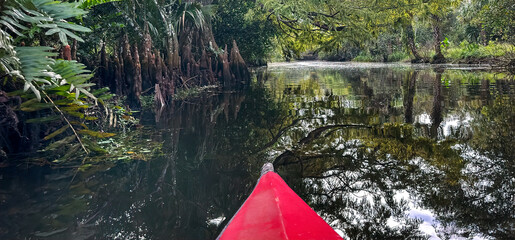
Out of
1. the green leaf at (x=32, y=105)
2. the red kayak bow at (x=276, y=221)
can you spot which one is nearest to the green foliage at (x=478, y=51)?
the green leaf at (x=32, y=105)

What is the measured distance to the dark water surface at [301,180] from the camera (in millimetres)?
2330

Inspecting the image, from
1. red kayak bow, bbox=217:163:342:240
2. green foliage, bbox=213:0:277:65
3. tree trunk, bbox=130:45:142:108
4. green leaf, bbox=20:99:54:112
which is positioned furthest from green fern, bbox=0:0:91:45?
green foliage, bbox=213:0:277:65

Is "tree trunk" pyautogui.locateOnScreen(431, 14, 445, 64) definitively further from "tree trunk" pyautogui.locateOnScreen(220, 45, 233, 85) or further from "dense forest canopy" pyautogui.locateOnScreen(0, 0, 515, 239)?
"dense forest canopy" pyautogui.locateOnScreen(0, 0, 515, 239)

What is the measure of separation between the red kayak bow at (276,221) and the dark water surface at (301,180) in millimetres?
671

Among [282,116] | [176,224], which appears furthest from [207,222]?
[282,116]

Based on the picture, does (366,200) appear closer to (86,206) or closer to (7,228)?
(86,206)

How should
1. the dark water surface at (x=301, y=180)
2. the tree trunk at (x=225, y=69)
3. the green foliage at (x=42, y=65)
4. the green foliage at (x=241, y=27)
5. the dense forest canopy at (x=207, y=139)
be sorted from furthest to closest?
1. the green foliage at (x=241, y=27)
2. the tree trunk at (x=225, y=69)
3. the green foliage at (x=42, y=65)
4. the dense forest canopy at (x=207, y=139)
5. the dark water surface at (x=301, y=180)

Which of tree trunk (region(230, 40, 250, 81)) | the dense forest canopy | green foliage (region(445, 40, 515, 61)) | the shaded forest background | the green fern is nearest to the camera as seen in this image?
the dense forest canopy

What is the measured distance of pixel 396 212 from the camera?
2.49 metres

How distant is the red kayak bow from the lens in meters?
1.41

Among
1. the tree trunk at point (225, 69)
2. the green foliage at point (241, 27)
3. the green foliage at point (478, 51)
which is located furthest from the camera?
the green foliage at point (478, 51)

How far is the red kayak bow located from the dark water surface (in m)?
0.67

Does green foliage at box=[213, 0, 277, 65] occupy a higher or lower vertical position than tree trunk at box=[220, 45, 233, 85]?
higher

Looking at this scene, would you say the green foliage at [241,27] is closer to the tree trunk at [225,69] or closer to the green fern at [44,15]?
the tree trunk at [225,69]
